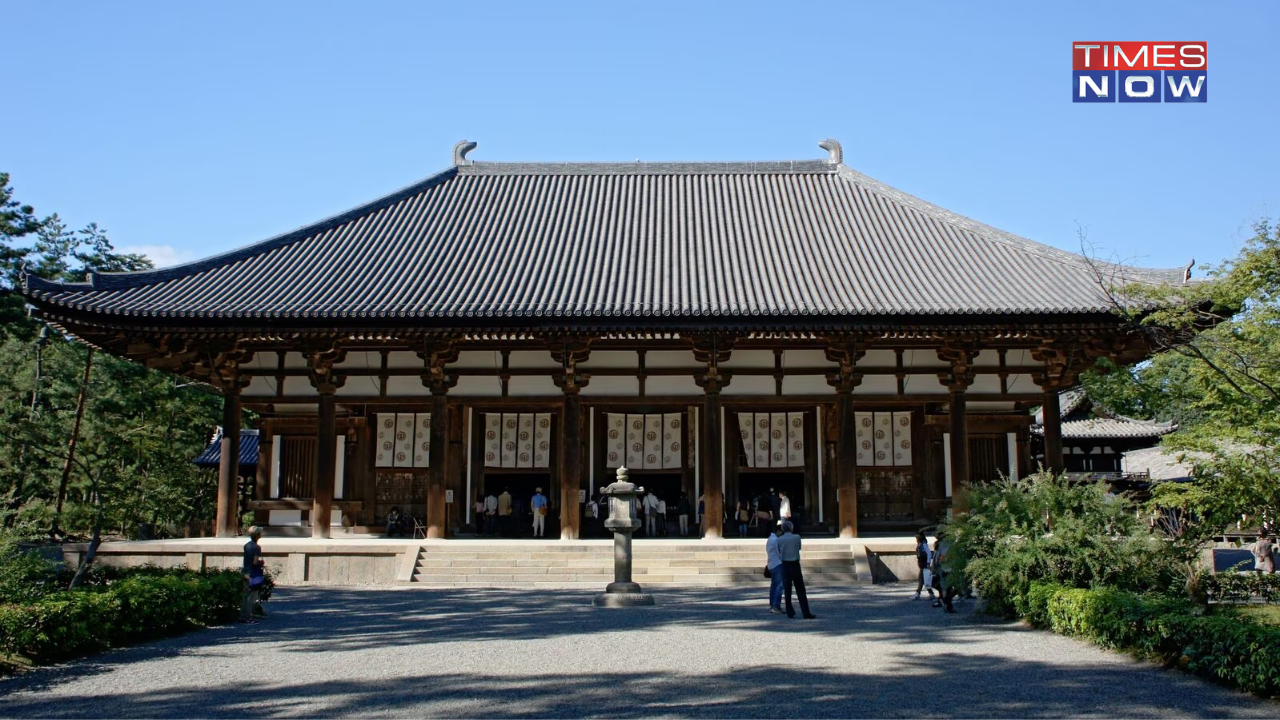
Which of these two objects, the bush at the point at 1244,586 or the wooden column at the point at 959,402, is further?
the wooden column at the point at 959,402

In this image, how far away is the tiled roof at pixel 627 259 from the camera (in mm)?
17266

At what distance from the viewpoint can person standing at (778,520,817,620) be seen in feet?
37.5

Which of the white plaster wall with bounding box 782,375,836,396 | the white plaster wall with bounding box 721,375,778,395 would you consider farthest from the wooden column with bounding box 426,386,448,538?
the white plaster wall with bounding box 782,375,836,396

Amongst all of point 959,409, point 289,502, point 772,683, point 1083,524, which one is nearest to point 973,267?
point 959,409

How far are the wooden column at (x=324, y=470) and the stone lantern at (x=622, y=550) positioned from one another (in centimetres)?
708

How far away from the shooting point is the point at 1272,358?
9.28 meters

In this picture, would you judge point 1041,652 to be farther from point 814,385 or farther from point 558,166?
point 558,166

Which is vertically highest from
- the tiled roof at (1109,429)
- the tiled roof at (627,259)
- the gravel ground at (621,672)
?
the tiled roof at (627,259)

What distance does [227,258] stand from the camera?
2023 cm

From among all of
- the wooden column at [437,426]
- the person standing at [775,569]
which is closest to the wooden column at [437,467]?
the wooden column at [437,426]

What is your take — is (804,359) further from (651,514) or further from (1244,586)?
(1244,586)

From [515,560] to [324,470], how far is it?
4343 millimetres

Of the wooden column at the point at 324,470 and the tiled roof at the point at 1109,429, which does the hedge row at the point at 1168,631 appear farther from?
the tiled roof at the point at 1109,429

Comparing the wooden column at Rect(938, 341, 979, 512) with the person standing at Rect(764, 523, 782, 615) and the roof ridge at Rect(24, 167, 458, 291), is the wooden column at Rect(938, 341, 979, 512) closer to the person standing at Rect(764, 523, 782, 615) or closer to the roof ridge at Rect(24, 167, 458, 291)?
the person standing at Rect(764, 523, 782, 615)
